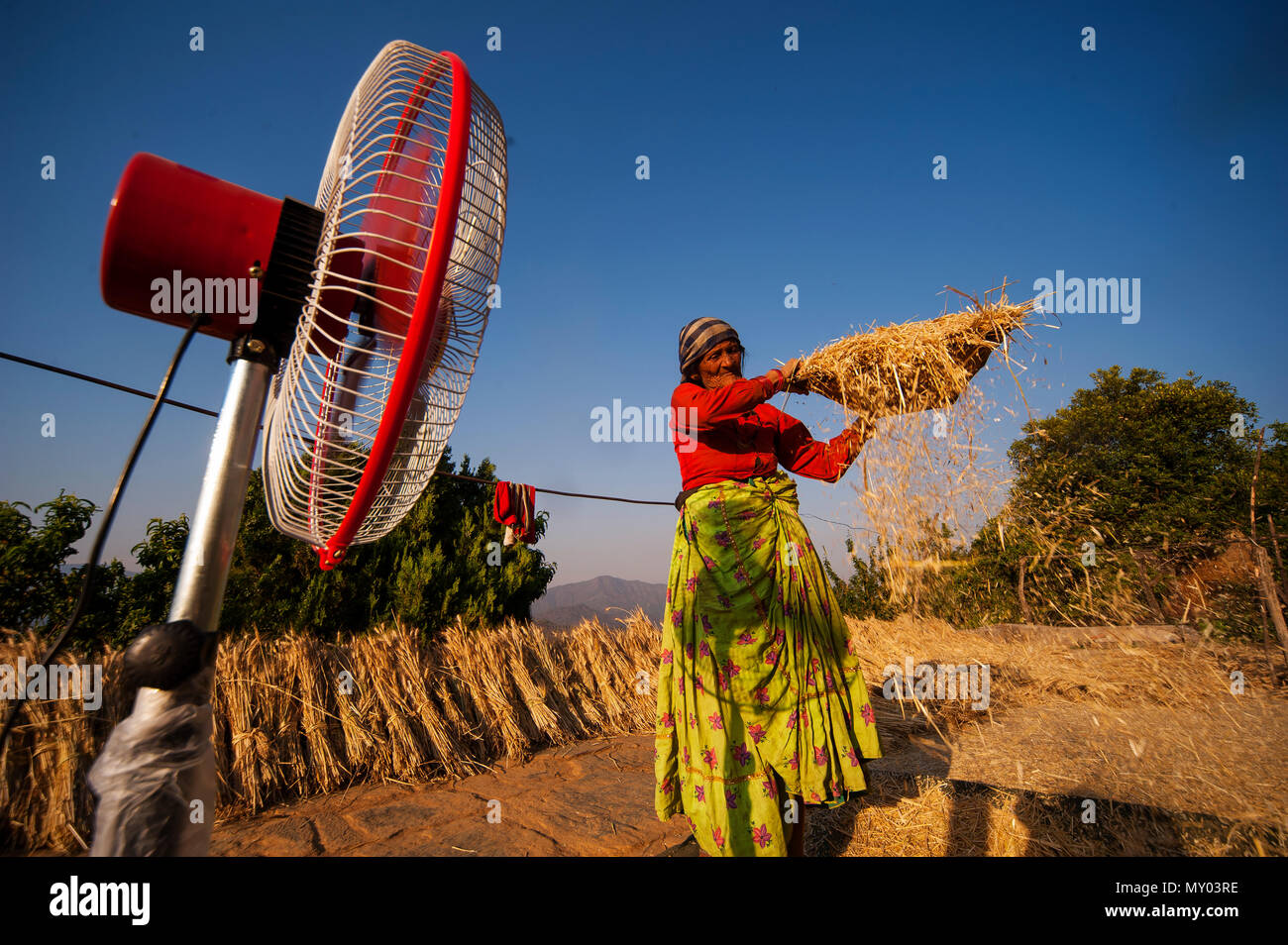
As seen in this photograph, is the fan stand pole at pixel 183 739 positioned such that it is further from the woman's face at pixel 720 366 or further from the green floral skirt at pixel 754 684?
the woman's face at pixel 720 366

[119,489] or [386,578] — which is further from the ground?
[119,489]

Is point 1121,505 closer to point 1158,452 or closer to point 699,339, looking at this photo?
point 1158,452

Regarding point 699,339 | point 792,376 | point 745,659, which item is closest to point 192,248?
point 699,339

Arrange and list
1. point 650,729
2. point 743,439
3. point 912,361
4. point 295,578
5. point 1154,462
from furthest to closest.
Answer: point 1154,462 < point 295,578 < point 650,729 < point 912,361 < point 743,439

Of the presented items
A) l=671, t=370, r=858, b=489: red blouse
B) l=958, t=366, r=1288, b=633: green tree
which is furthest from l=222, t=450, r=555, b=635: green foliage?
l=958, t=366, r=1288, b=633: green tree

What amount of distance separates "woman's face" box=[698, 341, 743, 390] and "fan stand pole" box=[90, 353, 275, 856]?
5.36 ft

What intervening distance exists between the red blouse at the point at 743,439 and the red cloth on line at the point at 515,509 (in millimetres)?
1508

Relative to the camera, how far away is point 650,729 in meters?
4.10

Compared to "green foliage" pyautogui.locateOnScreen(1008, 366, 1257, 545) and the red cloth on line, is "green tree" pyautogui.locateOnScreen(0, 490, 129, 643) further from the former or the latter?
"green foliage" pyautogui.locateOnScreen(1008, 366, 1257, 545)

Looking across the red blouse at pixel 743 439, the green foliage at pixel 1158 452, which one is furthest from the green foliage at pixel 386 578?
the green foliage at pixel 1158 452

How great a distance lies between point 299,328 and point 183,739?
0.64 metres

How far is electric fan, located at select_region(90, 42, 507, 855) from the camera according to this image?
0.72 meters

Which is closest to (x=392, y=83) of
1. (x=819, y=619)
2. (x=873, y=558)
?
(x=819, y=619)
